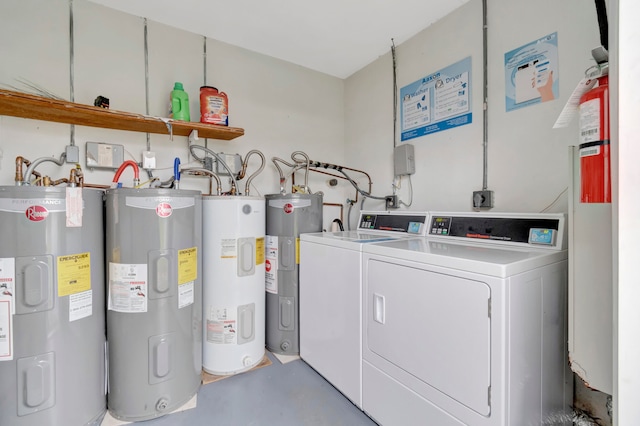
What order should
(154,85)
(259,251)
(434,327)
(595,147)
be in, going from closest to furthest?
(595,147) < (434,327) < (259,251) < (154,85)

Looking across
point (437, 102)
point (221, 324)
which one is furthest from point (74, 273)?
point (437, 102)

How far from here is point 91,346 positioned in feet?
4.25

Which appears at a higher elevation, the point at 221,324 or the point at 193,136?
the point at 193,136

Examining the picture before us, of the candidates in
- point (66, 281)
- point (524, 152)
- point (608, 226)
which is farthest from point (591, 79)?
point (66, 281)

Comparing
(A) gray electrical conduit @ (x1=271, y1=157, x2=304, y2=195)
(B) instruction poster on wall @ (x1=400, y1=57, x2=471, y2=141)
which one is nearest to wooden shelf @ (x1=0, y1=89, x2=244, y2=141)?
(A) gray electrical conduit @ (x1=271, y1=157, x2=304, y2=195)

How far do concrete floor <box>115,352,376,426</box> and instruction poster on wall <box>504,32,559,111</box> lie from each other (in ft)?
6.10

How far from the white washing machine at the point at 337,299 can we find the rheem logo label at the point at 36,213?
1.25 meters

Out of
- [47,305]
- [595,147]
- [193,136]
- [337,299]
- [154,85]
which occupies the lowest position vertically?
[337,299]

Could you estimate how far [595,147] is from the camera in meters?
0.73

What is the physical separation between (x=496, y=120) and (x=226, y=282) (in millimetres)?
1869

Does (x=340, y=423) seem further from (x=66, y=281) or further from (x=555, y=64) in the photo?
(x=555, y=64)

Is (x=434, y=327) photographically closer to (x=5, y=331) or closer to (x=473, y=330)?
(x=473, y=330)

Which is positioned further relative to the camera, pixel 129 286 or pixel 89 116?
pixel 89 116
